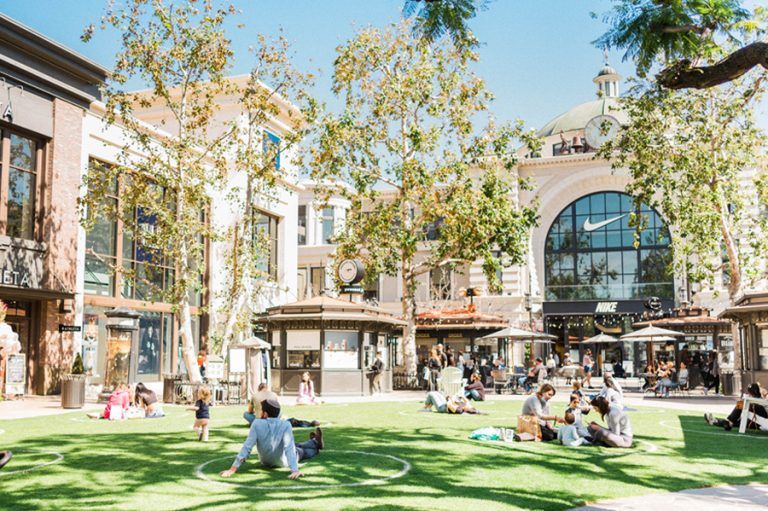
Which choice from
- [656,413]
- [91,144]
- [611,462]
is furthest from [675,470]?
[91,144]

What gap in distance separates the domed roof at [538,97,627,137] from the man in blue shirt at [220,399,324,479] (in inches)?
1900

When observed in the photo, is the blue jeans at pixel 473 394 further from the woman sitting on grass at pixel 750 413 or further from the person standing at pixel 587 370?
the person standing at pixel 587 370

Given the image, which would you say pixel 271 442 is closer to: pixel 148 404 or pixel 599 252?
pixel 148 404

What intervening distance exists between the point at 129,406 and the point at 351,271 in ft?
48.4

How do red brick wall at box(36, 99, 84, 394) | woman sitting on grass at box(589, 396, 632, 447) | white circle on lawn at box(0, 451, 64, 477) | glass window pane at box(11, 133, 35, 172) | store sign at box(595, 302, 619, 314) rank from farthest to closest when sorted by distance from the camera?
store sign at box(595, 302, 619, 314), red brick wall at box(36, 99, 84, 394), glass window pane at box(11, 133, 35, 172), woman sitting on grass at box(589, 396, 632, 447), white circle on lawn at box(0, 451, 64, 477)

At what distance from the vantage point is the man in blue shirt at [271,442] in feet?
30.5

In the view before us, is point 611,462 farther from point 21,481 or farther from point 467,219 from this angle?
point 467,219

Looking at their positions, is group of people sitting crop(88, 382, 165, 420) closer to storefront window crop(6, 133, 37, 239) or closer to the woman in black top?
storefront window crop(6, 133, 37, 239)

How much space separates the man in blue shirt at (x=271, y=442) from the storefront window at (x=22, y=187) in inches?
674

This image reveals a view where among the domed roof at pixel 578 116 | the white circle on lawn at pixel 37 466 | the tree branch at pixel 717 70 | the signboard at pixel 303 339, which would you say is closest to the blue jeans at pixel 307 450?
the white circle on lawn at pixel 37 466

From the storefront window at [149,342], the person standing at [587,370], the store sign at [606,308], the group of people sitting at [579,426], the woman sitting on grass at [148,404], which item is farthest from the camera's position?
the store sign at [606,308]

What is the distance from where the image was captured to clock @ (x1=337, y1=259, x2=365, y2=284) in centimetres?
3159

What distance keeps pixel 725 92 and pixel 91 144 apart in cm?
2242

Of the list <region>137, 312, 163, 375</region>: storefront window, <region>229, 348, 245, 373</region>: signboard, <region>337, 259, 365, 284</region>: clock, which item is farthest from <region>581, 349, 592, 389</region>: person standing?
<region>137, 312, 163, 375</region>: storefront window
